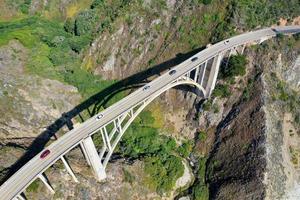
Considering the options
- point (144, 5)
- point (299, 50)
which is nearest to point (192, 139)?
point (299, 50)

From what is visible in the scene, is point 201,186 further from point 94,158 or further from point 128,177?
point 94,158

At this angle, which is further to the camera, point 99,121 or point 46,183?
point 99,121

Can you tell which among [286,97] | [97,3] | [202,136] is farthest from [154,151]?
[97,3]

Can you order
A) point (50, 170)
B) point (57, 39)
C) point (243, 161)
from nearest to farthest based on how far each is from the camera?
1. point (50, 170)
2. point (243, 161)
3. point (57, 39)

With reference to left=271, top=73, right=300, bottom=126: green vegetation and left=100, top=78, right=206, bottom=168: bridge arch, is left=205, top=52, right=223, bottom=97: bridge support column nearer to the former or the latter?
left=100, top=78, right=206, bottom=168: bridge arch

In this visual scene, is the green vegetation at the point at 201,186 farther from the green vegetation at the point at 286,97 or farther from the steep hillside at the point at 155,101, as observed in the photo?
the green vegetation at the point at 286,97

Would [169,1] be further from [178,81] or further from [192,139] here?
[192,139]
